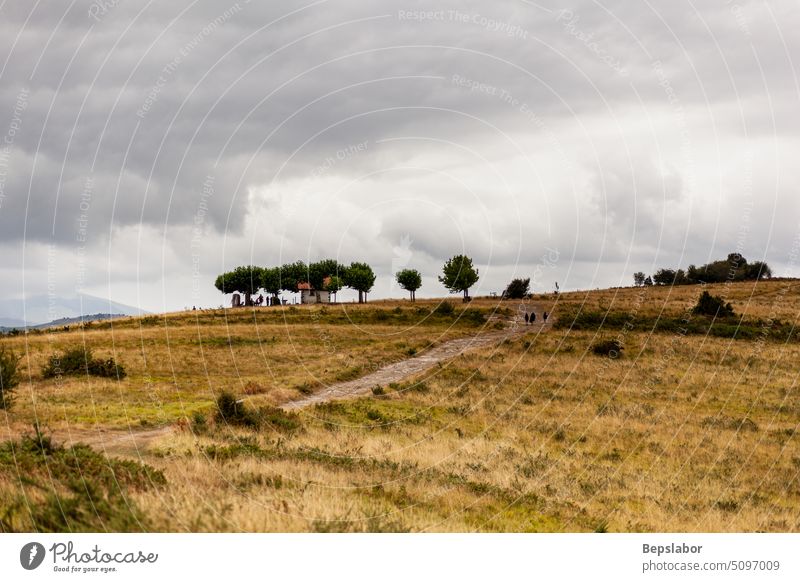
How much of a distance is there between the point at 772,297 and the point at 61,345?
298 ft

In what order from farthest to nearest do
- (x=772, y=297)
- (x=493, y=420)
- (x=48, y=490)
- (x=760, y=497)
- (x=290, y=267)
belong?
(x=290, y=267) < (x=772, y=297) < (x=493, y=420) < (x=760, y=497) < (x=48, y=490)

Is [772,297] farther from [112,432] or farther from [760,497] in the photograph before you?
[112,432]

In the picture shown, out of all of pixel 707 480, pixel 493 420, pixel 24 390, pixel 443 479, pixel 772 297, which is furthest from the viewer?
pixel 772 297

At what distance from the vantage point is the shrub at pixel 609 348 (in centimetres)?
5422

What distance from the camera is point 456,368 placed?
47.8 meters

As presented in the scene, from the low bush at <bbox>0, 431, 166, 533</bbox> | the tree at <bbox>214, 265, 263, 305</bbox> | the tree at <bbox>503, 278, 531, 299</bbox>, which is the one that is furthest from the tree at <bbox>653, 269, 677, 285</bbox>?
the low bush at <bbox>0, 431, 166, 533</bbox>

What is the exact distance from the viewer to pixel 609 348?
55688 millimetres

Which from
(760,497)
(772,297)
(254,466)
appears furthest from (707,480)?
(772,297)

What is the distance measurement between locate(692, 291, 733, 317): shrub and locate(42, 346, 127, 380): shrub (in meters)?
63.1

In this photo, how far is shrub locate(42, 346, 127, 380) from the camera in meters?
40.2

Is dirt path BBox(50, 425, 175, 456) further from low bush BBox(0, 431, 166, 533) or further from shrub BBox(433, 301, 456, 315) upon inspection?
shrub BBox(433, 301, 456, 315)

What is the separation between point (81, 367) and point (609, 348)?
41.1 m

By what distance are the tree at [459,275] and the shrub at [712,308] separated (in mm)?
38044

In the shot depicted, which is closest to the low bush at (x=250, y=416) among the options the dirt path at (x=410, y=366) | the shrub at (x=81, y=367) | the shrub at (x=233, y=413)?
the shrub at (x=233, y=413)
